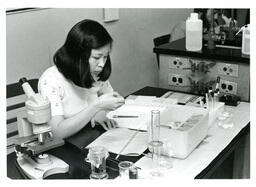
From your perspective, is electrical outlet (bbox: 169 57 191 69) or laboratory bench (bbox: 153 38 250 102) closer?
laboratory bench (bbox: 153 38 250 102)

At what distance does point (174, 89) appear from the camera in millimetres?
2463

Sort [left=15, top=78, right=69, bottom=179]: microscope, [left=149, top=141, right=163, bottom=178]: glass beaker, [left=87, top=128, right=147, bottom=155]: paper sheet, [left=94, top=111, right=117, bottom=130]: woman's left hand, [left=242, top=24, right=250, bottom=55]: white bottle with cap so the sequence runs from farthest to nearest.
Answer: [left=242, top=24, right=250, bottom=55]: white bottle with cap < [left=94, top=111, right=117, bottom=130]: woman's left hand < [left=87, top=128, right=147, bottom=155]: paper sheet < [left=149, top=141, right=163, bottom=178]: glass beaker < [left=15, top=78, right=69, bottom=179]: microscope

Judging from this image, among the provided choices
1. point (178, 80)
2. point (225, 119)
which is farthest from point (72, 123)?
point (178, 80)

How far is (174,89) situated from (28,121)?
1.16 metres

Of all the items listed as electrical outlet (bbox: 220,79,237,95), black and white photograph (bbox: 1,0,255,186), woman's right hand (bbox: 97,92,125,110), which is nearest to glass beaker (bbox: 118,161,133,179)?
black and white photograph (bbox: 1,0,255,186)

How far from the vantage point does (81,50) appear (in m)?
1.80

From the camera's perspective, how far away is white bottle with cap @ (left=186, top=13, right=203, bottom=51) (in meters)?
2.31

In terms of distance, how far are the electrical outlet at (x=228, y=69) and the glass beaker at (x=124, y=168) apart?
102 cm

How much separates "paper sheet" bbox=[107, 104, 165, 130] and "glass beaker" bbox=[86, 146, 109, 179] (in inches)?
15.8

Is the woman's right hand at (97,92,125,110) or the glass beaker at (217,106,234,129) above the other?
→ the woman's right hand at (97,92,125,110)

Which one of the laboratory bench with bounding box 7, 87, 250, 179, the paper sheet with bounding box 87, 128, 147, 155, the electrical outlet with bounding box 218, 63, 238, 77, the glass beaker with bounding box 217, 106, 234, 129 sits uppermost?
the electrical outlet with bounding box 218, 63, 238, 77

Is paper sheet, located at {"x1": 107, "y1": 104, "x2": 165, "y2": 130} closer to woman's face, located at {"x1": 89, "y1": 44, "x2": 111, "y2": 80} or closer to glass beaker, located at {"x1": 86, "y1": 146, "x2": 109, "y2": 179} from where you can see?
woman's face, located at {"x1": 89, "y1": 44, "x2": 111, "y2": 80}

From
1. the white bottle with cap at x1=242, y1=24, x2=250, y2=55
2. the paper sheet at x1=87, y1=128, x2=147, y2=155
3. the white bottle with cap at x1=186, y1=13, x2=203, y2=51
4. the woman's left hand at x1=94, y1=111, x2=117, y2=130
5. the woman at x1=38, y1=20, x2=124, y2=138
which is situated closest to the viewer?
the paper sheet at x1=87, y1=128, x2=147, y2=155

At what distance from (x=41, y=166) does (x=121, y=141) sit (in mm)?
360
